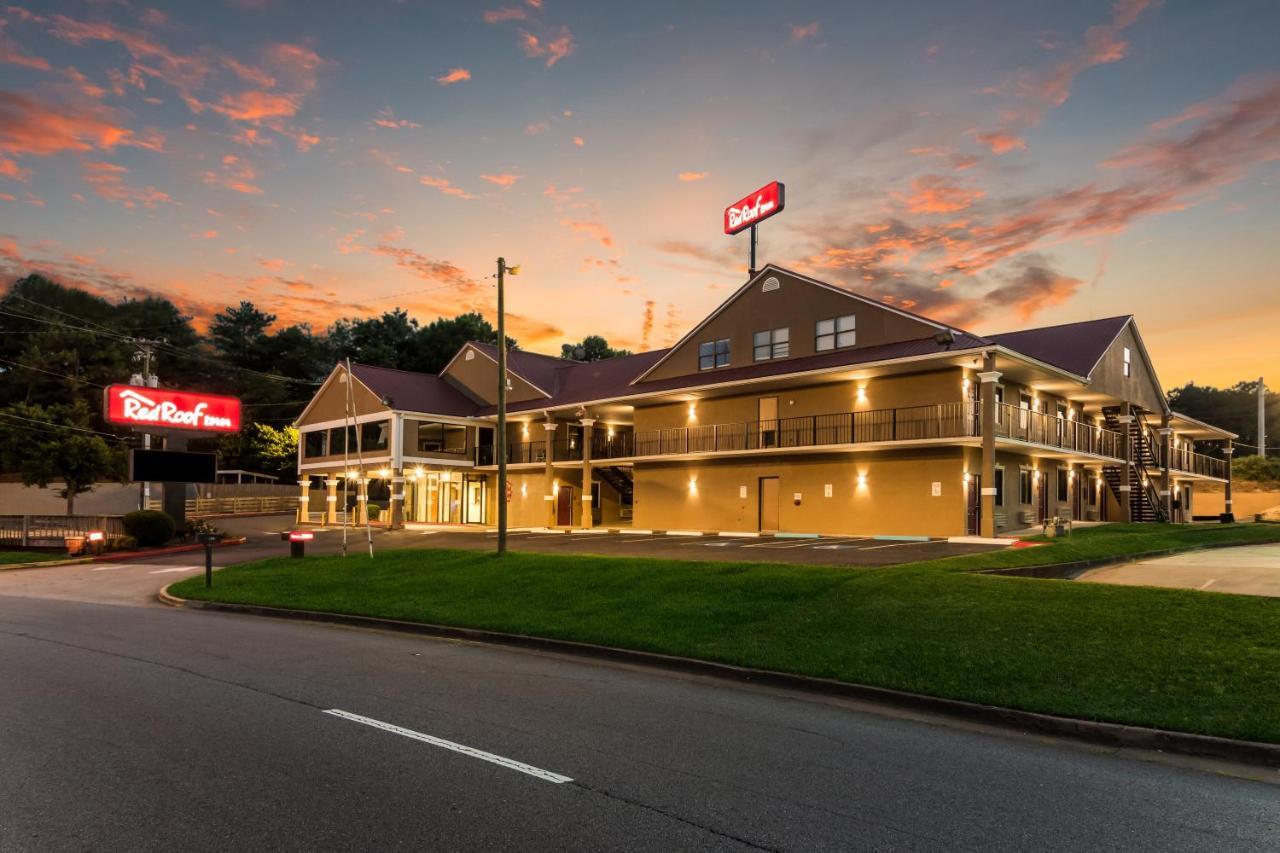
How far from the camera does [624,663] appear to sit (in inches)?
438

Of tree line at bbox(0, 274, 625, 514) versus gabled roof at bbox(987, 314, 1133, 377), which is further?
tree line at bbox(0, 274, 625, 514)

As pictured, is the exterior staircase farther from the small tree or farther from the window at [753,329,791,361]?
the small tree

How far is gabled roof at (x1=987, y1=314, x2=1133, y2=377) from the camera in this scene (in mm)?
35094

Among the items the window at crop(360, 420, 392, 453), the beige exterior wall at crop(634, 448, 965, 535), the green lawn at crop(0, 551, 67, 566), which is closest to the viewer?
the beige exterior wall at crop(634, 448, 965, 535)

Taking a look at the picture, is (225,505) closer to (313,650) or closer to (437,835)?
(313,650)

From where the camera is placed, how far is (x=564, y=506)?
145 feet

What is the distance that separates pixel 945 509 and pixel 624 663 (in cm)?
2075

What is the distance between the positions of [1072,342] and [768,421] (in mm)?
15392

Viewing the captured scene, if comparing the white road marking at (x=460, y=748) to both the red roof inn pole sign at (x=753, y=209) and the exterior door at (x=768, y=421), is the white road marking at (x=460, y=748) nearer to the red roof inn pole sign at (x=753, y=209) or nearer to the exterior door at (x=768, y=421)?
the exterior door at (x=768, y=421)

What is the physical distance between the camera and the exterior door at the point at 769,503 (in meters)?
33.5

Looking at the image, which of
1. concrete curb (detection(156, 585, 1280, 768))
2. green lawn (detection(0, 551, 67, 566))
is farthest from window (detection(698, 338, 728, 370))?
green lawn (detection(0, 551, 67, 566))

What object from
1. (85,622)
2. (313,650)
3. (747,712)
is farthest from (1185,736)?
(85,622)

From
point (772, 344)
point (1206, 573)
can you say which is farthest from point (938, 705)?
point (772, 344)

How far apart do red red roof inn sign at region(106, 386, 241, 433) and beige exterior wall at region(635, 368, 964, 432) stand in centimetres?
2017
